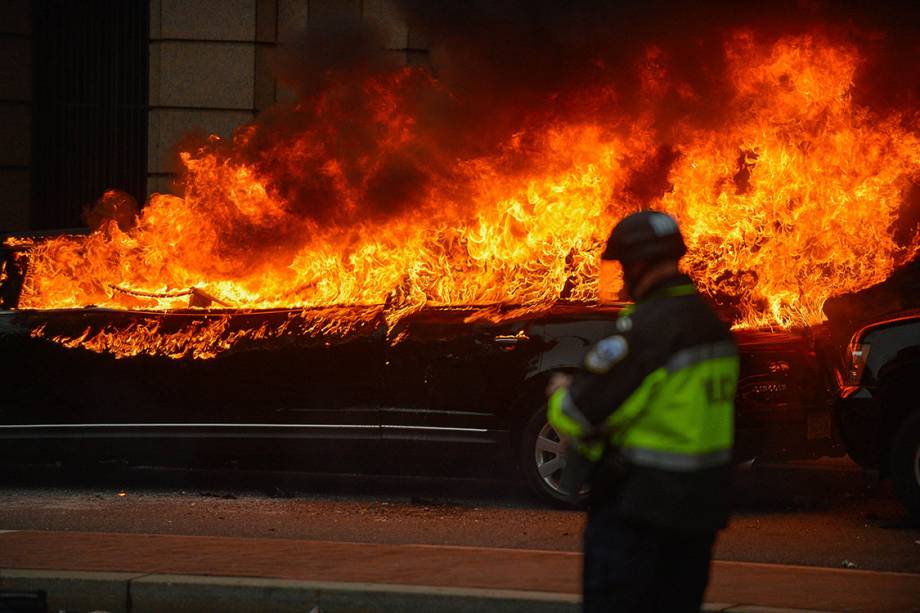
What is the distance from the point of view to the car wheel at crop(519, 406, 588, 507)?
29.9ft

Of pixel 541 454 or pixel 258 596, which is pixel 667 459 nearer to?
pixel 258 596

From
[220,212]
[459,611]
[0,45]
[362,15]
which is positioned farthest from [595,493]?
[0,45]

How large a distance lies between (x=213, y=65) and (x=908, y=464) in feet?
32.6

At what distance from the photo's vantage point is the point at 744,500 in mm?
9734

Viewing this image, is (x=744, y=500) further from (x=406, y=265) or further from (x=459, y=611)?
(x=459, y=611)

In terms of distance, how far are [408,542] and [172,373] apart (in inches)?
94.3

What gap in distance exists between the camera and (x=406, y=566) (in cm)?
691

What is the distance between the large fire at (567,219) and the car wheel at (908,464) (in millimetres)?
1396

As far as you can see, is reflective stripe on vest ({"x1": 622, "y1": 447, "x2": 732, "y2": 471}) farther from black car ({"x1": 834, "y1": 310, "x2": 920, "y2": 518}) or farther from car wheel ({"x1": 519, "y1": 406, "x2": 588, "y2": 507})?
car wheel ({"x1": 519, "y1": 406, "x2": 588, "y2": 507})

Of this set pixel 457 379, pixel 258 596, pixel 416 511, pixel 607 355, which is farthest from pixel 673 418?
pixel 416 511

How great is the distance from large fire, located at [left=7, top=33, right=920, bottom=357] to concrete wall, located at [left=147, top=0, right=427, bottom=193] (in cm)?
578

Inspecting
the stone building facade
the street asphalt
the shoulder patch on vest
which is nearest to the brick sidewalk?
the street asphalt

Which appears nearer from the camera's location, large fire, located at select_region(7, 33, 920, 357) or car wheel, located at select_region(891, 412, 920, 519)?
car wheel, located at select_region(891, 412, 920, 519)

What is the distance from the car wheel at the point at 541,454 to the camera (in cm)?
910
